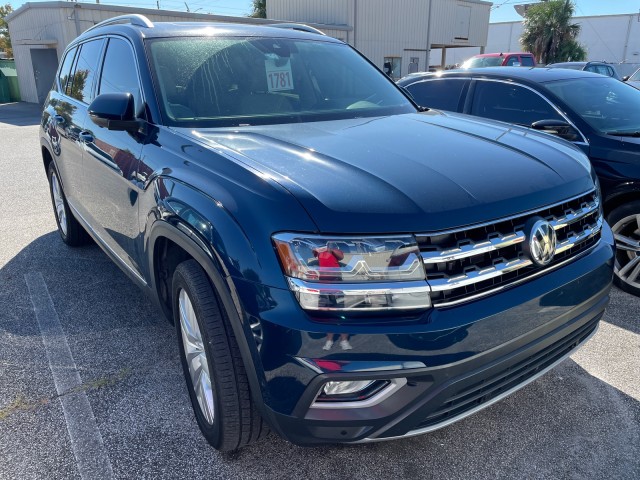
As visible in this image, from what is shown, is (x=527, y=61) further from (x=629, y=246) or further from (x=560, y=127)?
(x=629, y=246)

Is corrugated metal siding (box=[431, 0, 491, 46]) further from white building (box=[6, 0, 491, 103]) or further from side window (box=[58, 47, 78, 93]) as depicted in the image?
side window (box=[58, 47, 78, 93])

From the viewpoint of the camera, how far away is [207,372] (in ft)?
7.27

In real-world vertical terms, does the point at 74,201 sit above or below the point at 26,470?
above

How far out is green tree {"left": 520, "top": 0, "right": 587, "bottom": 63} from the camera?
37219 millimetres

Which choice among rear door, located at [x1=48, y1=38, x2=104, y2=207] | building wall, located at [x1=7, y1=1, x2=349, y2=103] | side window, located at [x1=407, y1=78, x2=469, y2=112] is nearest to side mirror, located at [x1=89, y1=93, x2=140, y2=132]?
rear door, located at [x1=48, y1=38, x2=104, y2=207]

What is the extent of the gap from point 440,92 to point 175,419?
3.98 meters

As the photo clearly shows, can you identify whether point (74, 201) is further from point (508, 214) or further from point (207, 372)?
point (508, 214)

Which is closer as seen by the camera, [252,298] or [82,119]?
[252,298]

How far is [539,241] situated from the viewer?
2.01 meters

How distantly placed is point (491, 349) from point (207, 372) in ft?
3.73

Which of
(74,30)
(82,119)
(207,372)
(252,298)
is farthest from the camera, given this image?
(74,30)

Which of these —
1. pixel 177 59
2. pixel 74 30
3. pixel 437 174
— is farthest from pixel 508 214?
pixel 74 30

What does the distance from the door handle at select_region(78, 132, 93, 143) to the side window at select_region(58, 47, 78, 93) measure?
44.7 inches

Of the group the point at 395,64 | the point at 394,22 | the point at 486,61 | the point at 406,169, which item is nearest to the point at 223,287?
the point at 406,169
